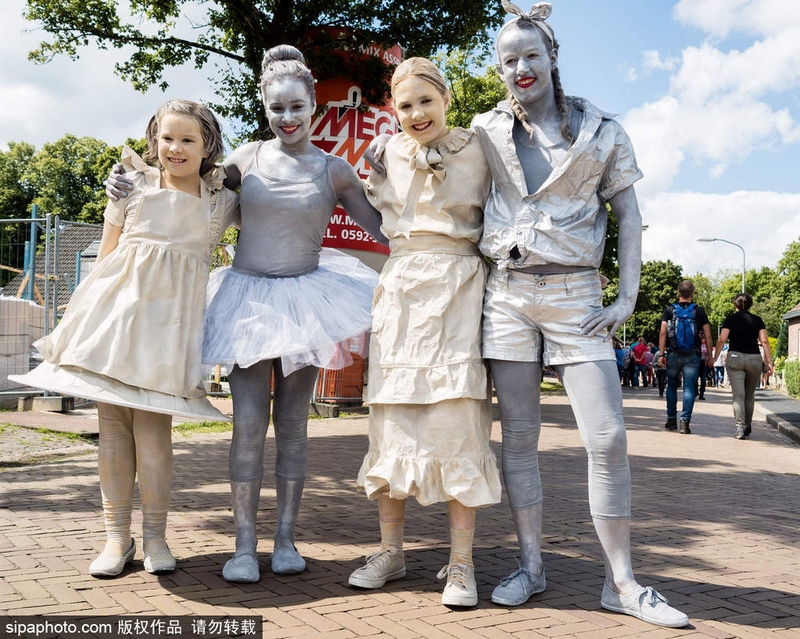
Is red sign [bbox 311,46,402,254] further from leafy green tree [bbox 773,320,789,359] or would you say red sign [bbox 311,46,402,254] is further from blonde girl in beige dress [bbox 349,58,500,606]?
leafy green tree [bbox 773,320,789,359]

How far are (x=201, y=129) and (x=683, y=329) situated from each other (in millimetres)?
8752

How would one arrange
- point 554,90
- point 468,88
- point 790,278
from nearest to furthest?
point 554,90 < point 468,88 < point 790,278

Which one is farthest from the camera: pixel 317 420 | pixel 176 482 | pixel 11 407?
pixel 317 420

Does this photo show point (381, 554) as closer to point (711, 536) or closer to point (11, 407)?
→ point (711, 536)

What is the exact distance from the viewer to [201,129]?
3.76 meters

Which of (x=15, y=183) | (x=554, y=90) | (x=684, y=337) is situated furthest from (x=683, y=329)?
(x=15, y=183)

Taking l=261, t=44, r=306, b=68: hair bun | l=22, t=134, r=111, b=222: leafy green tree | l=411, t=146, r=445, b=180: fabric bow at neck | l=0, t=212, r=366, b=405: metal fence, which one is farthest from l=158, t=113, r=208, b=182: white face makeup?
l=22, t=134, r=111, b=222: leafy green tree

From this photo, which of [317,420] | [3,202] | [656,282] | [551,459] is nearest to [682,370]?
[551,459]

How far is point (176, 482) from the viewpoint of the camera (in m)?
6.44

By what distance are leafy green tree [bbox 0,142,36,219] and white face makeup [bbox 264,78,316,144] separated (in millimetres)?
56220

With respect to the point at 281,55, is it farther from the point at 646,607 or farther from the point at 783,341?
the point at 783,341

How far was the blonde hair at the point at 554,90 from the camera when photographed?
3.44 m

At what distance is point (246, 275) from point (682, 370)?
8629mm

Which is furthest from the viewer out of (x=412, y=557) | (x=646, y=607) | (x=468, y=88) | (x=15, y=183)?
(x=15, y=183)
